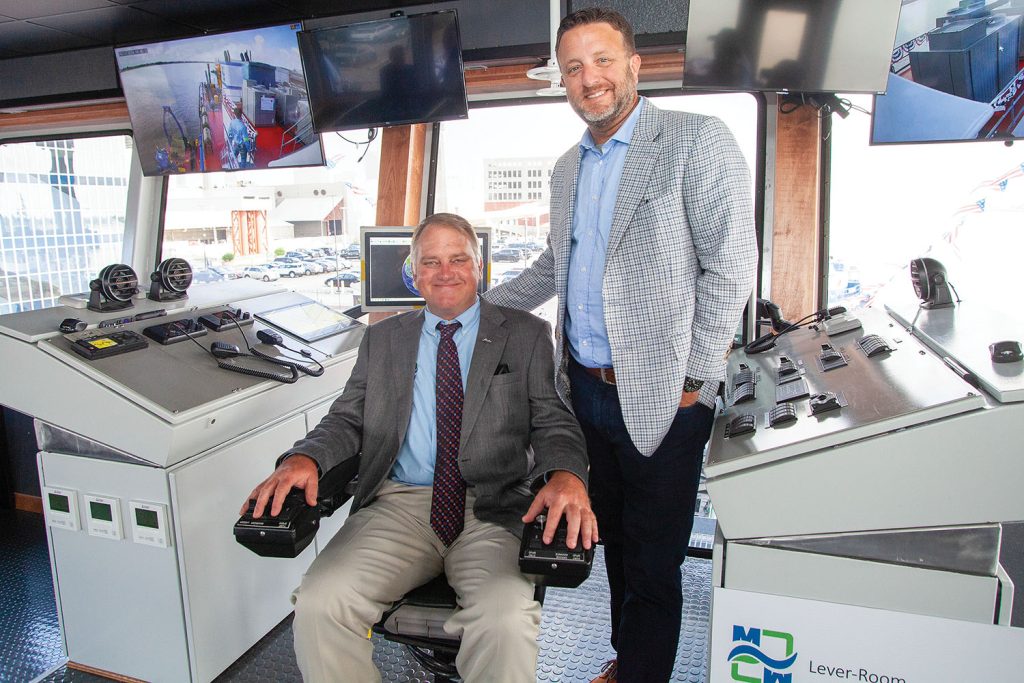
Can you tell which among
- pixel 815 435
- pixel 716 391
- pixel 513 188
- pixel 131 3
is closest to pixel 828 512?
pixel 815 435

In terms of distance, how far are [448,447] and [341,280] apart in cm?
241

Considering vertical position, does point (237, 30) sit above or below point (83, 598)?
above

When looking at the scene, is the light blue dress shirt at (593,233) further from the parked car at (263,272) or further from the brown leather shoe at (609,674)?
the parked car at (263,272)

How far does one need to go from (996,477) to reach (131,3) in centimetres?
387

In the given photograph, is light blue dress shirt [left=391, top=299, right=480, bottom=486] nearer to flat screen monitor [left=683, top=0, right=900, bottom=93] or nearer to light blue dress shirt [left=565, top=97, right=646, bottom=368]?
light blue dress shirt [left=565, top=97, right=646, bottom=368]

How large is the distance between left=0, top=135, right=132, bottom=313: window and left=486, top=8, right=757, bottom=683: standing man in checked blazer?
368 cm

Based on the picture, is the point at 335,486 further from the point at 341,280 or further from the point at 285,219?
the point at 285,219

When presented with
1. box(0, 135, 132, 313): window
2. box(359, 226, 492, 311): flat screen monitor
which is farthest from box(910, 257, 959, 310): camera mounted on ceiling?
box(0, 135, 132, 313): window

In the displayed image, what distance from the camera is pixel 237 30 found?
3430 mm

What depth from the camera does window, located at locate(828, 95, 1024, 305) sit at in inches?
104

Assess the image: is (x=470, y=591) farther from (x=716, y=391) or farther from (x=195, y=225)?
(x=195, y=225)

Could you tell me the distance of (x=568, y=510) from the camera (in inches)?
56.0

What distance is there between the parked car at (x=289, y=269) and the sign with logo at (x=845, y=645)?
322 cm

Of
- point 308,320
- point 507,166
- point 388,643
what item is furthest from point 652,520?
point 507,166
